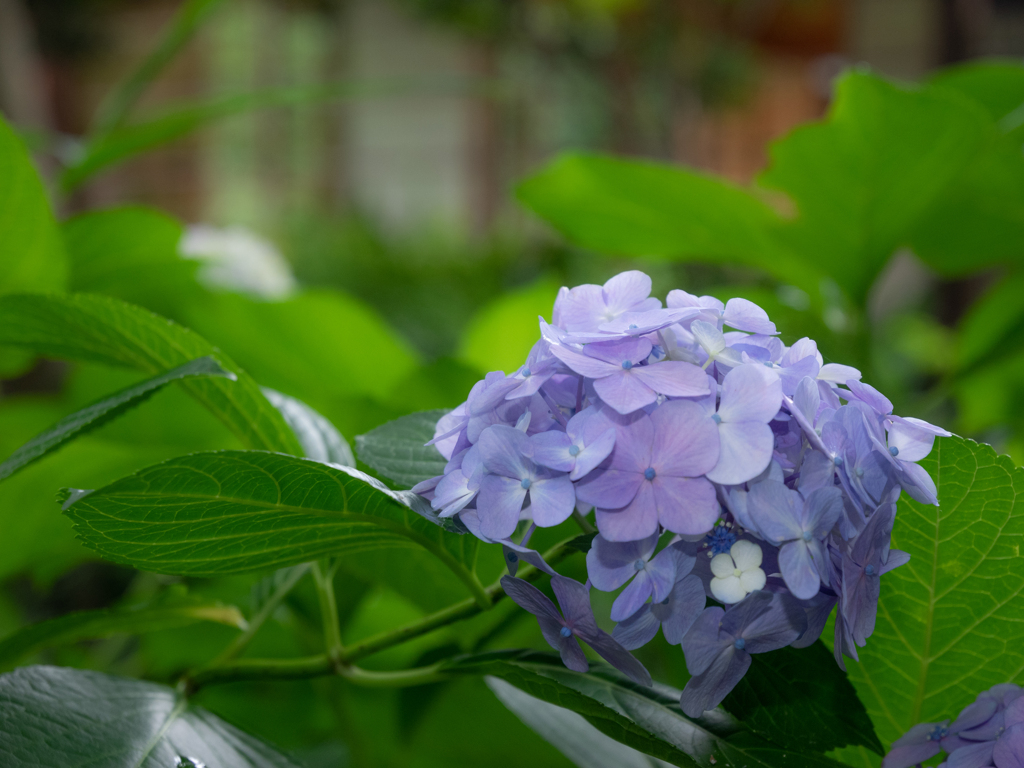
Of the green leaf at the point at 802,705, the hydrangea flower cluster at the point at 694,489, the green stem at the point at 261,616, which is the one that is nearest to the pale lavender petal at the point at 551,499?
the hydrangea flower cluster at the point at 694,489

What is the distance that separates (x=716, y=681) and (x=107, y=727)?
24 centimetres

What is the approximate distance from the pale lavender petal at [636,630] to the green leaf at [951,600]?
127 millimetres

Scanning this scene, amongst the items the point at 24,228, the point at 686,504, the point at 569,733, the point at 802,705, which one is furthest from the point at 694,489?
the point at 24,228

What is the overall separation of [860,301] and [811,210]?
0.29ft

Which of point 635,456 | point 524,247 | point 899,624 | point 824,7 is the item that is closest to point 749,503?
point 635,456

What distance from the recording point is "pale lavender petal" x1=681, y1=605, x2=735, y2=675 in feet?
0.84

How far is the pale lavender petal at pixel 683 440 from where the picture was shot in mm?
247

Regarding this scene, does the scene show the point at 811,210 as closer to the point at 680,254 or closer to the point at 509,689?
the point at 680,254

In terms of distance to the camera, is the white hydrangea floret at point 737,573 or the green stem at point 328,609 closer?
the white hydrangea floret at point 737,573

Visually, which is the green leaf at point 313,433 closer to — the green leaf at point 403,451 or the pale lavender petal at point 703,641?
the green leaf at point 403,451

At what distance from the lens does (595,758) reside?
0.39 metres

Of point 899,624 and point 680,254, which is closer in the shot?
point 899,624

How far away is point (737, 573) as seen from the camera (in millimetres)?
250

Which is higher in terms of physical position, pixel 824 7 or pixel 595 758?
pixel 824 7
